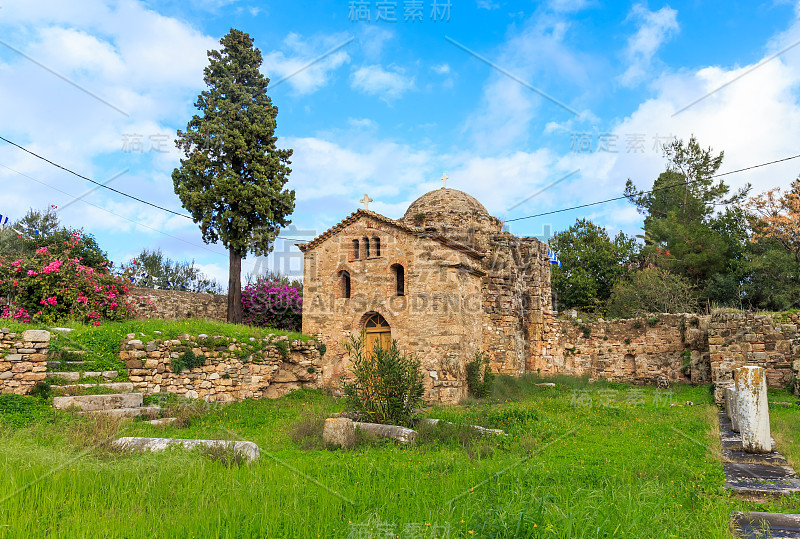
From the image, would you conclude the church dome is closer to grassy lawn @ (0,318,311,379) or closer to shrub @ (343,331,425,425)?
grassy lawn @ (0,318,311,379)

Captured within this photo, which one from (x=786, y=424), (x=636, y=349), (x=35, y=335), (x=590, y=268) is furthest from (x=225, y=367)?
(x=590, y=268)

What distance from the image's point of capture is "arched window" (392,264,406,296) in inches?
683

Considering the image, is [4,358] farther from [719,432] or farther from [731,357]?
[731,357]

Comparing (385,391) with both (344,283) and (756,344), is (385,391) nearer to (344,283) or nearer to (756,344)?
(344,283)

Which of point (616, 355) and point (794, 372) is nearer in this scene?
point (794, 372)

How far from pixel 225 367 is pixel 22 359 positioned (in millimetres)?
5209

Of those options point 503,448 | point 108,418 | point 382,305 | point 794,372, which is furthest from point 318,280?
point 794,372

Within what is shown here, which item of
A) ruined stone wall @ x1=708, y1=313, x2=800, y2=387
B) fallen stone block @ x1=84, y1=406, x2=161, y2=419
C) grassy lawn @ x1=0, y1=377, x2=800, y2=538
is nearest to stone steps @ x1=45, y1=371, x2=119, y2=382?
fallen stone block @ x1=84, y1=406, x2=161, y2=419

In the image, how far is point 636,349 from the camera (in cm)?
2108

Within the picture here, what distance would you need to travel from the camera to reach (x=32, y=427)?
8.38 meters

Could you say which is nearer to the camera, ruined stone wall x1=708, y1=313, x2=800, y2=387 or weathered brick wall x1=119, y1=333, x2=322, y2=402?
weathered brick wall x1=119, y1=333, x2=322, y2=402

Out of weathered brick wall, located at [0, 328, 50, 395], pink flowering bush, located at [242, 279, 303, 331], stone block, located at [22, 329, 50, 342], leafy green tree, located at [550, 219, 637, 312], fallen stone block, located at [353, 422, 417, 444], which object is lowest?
fallen stone block, located at [353, 422, 417, 444]

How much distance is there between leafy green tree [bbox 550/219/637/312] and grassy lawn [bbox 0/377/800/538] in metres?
26.8

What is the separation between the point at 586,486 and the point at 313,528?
3.36 meters
